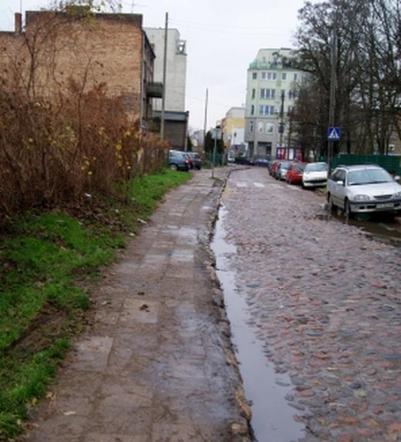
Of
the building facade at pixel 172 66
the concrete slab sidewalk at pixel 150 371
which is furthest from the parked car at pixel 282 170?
the concrete slab sidewalk at pixel 150 371

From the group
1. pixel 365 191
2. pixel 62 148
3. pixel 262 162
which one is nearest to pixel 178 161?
pixel 365 191

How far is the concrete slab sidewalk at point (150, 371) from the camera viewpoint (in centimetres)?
400

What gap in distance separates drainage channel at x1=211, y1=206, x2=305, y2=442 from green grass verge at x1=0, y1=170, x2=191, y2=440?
1635 millimetres

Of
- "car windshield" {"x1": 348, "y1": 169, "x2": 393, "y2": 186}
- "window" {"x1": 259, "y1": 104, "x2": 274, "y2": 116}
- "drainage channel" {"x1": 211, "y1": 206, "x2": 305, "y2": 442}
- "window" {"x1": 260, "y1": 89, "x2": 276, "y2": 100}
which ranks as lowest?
"drainage channel" {"x1": 211, "y1": 206, "x2": 305, "y2": 442}

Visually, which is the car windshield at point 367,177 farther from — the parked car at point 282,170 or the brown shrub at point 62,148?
the parked car at point 282,170

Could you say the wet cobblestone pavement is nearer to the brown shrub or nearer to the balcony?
the brown shrub

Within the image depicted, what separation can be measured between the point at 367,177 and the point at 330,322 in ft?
44.7

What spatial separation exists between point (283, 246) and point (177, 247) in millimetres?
2438

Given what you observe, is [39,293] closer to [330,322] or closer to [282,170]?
[330,322]

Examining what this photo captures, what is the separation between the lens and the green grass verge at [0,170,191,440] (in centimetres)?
446

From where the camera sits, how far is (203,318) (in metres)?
6.77

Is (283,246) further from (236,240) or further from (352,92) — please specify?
(352,92)

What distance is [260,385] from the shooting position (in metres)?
5.18

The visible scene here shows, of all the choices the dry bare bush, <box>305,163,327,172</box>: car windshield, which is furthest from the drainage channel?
<box>305,163,327,172</box>: car windshield
